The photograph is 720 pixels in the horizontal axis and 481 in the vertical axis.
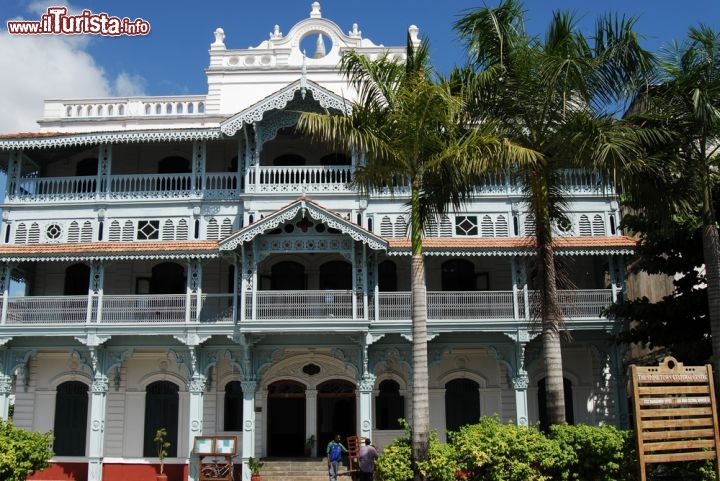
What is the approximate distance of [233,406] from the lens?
25.2 metres

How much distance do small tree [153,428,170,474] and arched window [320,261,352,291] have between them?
7092mm

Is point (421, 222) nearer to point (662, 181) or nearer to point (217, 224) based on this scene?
point (662, 181)

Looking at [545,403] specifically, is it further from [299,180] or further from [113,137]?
[113,137]

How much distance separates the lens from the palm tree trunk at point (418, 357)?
48.0 ft

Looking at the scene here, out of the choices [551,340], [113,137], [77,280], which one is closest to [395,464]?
[551,340]

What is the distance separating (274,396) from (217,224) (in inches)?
248

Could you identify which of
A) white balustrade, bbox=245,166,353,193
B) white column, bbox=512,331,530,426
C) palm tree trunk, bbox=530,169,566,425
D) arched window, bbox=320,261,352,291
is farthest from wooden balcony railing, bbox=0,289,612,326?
palm tree trunk, bbox=530,169,566,425

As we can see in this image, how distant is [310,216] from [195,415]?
7.29 metres

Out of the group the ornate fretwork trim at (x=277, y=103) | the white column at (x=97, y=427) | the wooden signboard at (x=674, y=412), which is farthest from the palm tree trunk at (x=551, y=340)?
the white column at (x=97, y=427)

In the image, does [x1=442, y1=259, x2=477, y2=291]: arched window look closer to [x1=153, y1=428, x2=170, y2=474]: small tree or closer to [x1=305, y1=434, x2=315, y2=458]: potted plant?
[x1=305, y1=434, x2=315, y2=458]: potted plant

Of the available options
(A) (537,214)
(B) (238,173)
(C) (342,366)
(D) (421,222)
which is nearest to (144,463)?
(C) (342,366)

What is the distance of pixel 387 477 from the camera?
48.2 ft

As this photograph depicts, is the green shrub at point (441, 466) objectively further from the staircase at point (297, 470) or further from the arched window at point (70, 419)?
the arched window at point (70, 419)

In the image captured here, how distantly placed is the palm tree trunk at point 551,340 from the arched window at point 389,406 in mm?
9670
